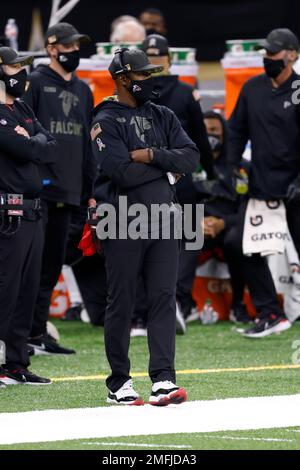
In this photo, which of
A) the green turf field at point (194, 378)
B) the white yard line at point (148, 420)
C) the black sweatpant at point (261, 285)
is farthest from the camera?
the black sweatpant at point (261, 285)

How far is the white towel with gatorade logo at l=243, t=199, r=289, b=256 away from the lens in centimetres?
1155

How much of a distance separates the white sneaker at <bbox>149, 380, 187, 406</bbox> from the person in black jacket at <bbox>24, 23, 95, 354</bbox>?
2565 millimetres

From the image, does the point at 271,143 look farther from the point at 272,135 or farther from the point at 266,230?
the point at 266,230

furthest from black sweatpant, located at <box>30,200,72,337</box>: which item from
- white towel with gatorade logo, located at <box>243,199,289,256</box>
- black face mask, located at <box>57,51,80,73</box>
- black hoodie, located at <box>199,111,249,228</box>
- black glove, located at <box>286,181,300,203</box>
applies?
black hoodie, located at <box>199,111,249,228</box>

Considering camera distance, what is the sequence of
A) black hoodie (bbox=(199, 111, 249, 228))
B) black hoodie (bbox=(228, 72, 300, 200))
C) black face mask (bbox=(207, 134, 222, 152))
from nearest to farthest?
black hoodie (bbox=(228, 72, 300, 200)) < black hoodie (bbox=(199, 111, 249, 228)) < black face mask (bbox=(207, 134, 222, 152))

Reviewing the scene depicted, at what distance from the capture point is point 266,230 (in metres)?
11.6

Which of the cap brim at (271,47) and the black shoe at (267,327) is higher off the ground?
the cap brim at (271,47)

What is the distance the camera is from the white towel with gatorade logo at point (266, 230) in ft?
37.9

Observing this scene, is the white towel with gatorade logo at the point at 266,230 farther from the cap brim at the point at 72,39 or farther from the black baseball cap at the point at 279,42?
the cap brim at the point at 72,39

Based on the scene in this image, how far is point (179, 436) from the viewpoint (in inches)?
271

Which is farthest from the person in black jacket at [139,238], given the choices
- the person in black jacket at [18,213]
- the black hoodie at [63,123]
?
the black hoodie at [63,123]

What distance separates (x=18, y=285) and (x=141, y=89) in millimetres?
1515

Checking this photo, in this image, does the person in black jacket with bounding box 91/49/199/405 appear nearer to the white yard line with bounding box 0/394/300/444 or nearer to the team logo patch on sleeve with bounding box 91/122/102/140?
the team logo patch on sleeve with bounding box 91/122/102/140
